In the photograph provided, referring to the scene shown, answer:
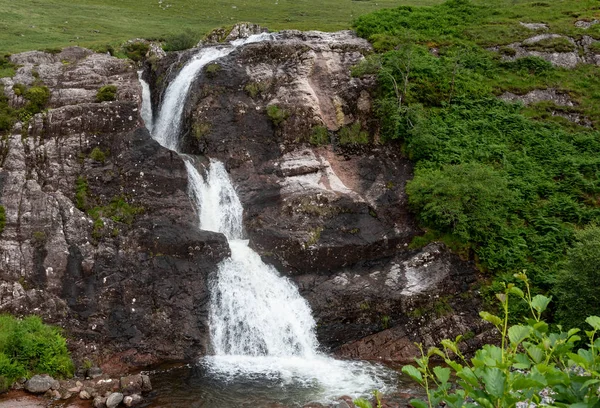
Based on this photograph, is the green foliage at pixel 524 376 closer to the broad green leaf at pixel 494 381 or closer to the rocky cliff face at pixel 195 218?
the broad green leaf at pixel 494 381

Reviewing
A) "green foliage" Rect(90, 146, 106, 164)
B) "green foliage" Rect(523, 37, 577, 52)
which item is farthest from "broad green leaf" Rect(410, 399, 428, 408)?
"green foliage" Rect(523, 37, 577, 52)

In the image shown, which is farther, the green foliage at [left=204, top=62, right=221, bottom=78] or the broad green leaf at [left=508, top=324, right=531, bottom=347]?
the green foliage at [left=204, top=62, right=221, bottom=78]

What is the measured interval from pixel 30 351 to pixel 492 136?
29.6 meters

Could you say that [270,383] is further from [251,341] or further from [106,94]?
[106,94]

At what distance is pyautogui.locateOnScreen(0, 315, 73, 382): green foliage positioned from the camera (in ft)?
62.7

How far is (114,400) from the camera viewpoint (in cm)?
1769

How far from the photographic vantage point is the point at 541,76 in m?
40.1

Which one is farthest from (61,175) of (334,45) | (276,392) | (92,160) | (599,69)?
(599,69)

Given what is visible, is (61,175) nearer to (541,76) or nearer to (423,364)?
(423,364)

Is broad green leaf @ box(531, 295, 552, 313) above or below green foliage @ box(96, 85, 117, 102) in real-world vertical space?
above

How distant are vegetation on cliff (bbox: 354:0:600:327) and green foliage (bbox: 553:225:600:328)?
11 centimetres

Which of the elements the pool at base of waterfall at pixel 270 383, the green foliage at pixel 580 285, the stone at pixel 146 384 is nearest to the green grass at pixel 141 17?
the pool at base of waterfall at pixel 270 383

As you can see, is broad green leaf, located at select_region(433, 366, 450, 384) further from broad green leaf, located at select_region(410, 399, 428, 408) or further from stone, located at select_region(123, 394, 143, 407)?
stone, located at select_region(123, 394, 143, 407)


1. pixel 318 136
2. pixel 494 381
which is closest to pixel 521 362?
pixel 494 381
